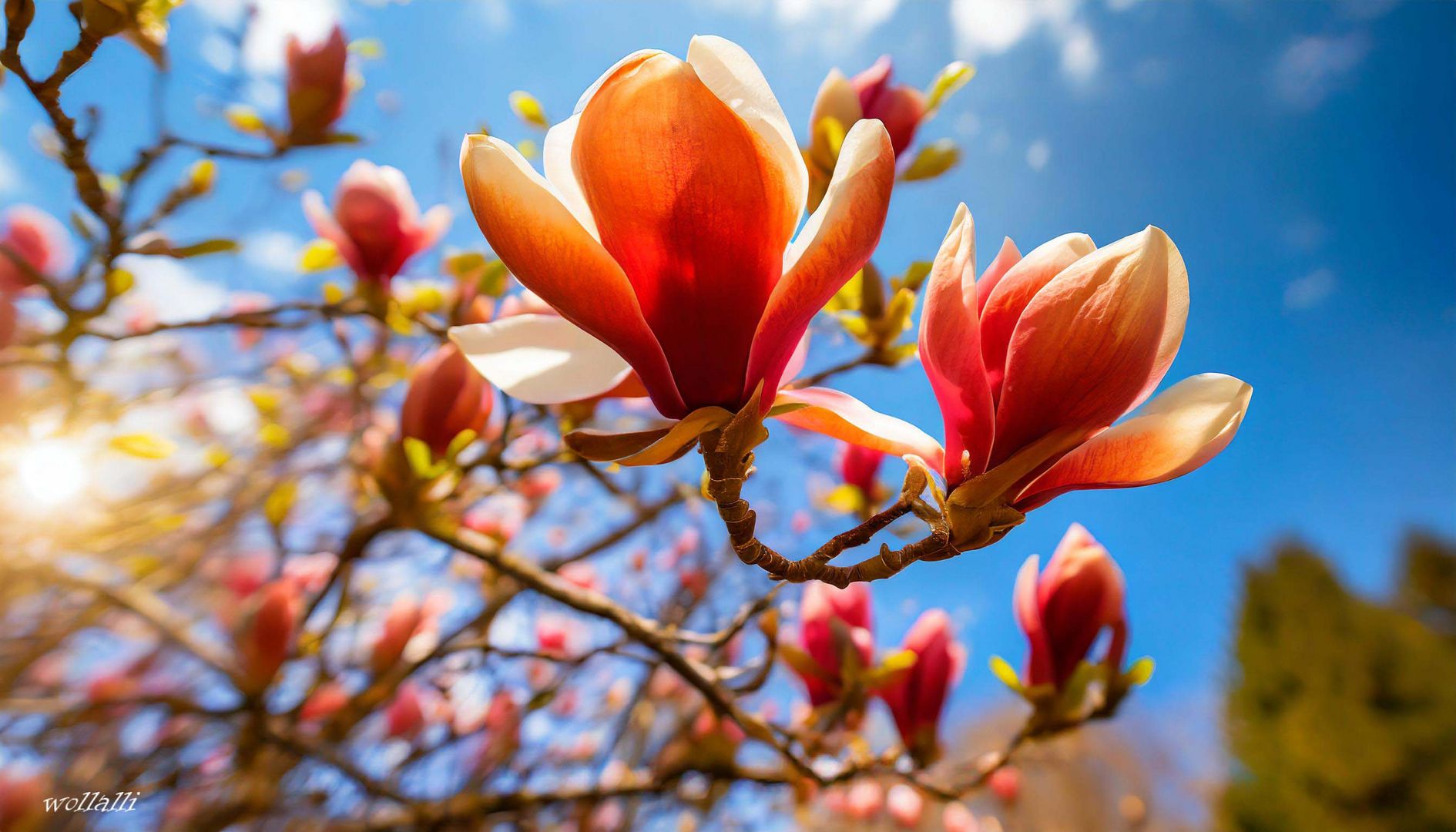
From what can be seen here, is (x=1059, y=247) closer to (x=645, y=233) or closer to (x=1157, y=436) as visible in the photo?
(x=1157, y=436)

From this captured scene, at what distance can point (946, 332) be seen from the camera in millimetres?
343

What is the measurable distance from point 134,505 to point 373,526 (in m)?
0.78

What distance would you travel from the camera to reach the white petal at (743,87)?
0.30 metres

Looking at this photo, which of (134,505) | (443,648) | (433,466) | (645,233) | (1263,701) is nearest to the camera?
(645,233)

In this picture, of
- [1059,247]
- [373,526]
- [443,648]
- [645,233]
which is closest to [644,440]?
[645,233]

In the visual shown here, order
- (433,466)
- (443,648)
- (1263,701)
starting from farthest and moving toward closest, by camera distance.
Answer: (1263,701) < (443,648) < (433,466)

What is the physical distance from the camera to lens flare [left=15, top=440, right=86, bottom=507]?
38.8 inches

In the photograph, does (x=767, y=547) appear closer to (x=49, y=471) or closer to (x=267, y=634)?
(x=267, y=634)

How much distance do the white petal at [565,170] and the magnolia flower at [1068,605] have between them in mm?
535

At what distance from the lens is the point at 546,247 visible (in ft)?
0.98

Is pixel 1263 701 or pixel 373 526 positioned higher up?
pixel 1263 701

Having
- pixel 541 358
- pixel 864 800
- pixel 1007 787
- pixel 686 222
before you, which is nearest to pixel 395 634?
pixel 541 358

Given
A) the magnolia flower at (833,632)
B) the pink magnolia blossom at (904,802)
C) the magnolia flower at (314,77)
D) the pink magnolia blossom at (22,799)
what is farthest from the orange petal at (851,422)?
the pink magnolia blossom at (904,802)

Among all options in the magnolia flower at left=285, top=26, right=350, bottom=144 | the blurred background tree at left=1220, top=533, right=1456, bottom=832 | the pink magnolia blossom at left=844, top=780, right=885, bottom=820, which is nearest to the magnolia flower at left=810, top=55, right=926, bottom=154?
the magnolia flower at left=285, top=26, right=350, bottom=144
